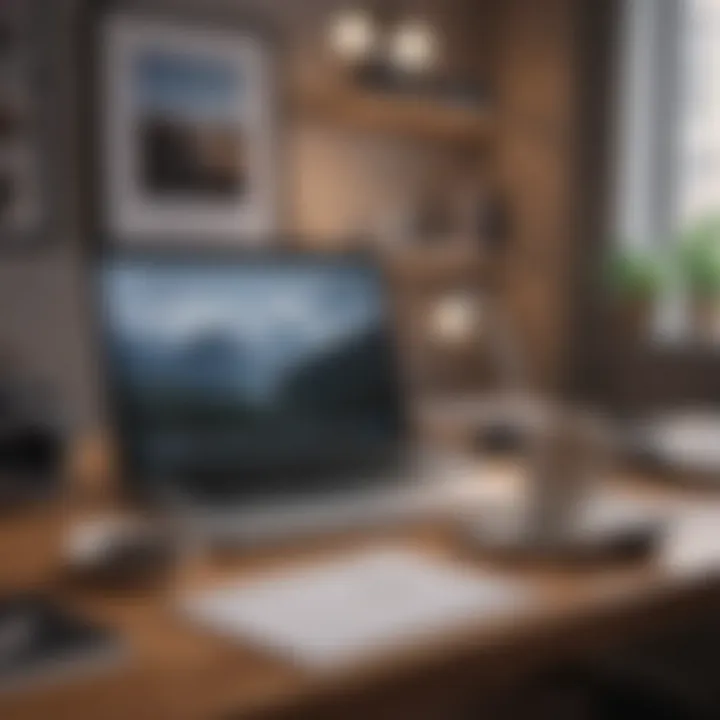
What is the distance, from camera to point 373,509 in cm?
130

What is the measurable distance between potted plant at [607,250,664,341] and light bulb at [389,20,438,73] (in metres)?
0.54

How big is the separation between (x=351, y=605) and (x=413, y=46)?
148 cm

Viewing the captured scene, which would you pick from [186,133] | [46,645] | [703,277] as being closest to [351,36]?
[186,133]

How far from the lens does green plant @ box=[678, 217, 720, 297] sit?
2.14 metres

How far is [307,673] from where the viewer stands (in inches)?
31.3

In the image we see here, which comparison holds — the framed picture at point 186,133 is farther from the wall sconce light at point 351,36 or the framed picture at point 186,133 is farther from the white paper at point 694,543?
the white paper at point 694,543

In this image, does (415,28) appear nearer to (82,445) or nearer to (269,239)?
(269,239)

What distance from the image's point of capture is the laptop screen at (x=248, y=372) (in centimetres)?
137

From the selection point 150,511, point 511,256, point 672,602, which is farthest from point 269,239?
point 672,602

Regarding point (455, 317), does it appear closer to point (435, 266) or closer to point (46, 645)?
point (435, 266)

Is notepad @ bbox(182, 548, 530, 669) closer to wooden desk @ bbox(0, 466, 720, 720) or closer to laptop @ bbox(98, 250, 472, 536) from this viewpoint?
wooden desk @ bbox(0, 466, 720, 720)

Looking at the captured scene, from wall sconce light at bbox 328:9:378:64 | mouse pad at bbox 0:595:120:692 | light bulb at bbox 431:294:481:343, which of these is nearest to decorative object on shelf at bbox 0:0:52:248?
wall sconce light at bbox 328:9:378:64

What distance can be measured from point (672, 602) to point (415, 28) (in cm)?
148

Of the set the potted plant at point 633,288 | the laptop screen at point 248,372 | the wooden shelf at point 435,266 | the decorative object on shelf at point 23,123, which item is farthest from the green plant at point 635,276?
the decorative object on shelf at point 23,123
